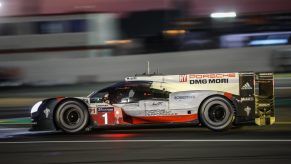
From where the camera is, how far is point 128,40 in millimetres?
25078

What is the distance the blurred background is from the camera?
23641mm

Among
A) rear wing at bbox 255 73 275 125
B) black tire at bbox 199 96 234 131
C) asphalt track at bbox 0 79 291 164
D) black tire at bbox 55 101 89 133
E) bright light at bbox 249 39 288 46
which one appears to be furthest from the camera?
bright light at bbox 249 39 288 46

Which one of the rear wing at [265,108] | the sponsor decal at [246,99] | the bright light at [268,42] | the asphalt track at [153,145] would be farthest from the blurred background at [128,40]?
the sponsor decal at [246,99]

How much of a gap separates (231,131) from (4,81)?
607 inches

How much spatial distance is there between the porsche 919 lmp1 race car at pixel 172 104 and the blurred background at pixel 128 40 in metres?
11.5

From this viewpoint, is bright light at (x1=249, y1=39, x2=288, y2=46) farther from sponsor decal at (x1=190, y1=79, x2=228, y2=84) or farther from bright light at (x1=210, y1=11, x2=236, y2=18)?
sponsor decal at (x1=190, y1=79, x2=228, y2=84)

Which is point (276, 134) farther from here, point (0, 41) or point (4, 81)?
point (0, 41)

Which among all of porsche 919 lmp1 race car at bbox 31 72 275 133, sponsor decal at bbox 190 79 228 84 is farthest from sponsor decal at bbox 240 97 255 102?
sponsor decal at bbox 190 79 228 84

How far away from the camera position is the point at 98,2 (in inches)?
968

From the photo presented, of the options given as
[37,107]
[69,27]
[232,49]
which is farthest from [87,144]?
[69,27]

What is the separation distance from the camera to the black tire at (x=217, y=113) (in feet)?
36.4

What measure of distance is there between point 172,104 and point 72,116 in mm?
1866

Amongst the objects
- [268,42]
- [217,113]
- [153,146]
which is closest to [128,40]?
[268,42]

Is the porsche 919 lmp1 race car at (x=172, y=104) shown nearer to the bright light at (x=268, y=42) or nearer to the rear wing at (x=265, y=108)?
the rear wing at (x=265, y=108)
